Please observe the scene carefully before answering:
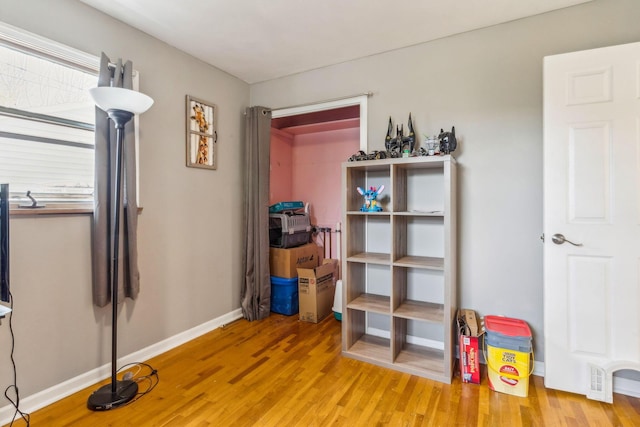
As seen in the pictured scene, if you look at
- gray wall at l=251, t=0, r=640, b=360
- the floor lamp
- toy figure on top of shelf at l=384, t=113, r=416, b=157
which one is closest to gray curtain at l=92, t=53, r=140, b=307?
the floor lamp

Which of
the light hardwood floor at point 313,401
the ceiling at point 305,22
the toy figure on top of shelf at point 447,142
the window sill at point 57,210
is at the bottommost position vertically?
the light hardwood floor at point 313,401

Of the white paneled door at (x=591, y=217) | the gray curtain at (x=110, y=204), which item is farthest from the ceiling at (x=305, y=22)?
the white paneled door at (x=591, y=217)

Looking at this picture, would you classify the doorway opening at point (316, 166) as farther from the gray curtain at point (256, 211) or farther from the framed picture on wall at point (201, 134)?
the framed picture on wall at point (201, 134)

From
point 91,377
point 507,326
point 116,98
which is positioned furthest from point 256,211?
point 507,326

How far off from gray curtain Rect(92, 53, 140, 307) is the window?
0.14 metres

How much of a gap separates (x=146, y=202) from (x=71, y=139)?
604mm

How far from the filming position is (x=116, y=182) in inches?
74.2

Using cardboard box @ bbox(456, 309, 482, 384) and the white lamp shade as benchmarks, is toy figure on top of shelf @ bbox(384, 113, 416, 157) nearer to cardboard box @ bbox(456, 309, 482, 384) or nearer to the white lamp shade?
cardboard box @ bbox(456, 309, 482, 384)

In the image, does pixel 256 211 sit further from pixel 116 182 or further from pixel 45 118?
pixel 45 118

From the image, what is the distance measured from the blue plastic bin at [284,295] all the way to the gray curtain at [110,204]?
140 cm

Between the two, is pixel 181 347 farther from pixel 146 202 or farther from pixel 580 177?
pixel 580 177

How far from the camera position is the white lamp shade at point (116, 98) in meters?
1.65

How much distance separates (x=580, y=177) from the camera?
187cm

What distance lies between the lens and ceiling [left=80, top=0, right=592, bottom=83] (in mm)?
2021
